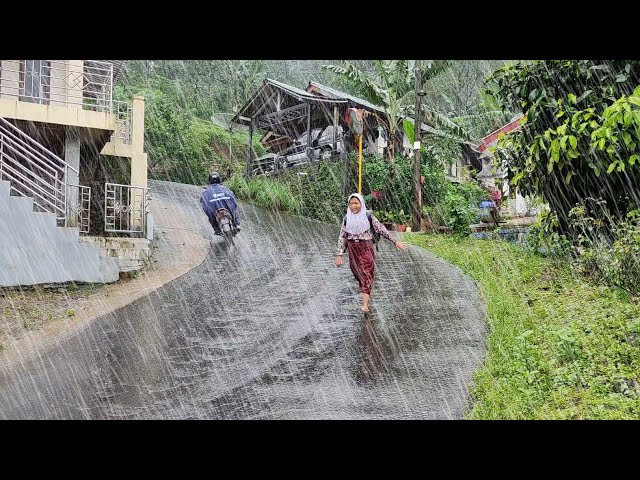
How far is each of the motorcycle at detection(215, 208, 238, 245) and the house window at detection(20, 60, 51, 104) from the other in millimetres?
2510

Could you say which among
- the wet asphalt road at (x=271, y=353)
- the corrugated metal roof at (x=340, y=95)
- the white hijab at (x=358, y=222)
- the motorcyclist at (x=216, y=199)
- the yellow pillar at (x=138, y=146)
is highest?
the corrugated metal roof at (x=340, y=95)

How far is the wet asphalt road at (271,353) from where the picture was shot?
3.93 m

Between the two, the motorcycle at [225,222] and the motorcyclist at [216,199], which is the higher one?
the motorcyclist at [216,199]

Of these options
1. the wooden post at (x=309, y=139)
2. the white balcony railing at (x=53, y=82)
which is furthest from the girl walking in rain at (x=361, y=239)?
the wooden post at (x=309, y=139)

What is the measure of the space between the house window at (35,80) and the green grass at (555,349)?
5.67m

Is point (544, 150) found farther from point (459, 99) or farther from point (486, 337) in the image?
point (459, 99)

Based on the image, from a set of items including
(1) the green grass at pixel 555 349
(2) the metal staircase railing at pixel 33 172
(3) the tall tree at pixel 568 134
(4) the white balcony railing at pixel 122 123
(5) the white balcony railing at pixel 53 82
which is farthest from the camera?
(4) the white balcony railing at pixel 122 123

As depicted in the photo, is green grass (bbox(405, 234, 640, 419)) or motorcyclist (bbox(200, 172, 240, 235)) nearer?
green grass (bbox(405, 234, 640, 419))

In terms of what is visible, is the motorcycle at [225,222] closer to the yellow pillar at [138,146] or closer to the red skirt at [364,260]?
the yellow pillar at [138,146]

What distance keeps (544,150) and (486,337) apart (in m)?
2.44

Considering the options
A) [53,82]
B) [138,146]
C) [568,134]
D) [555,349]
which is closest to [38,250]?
[138,146]

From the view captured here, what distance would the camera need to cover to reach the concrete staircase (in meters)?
6.23

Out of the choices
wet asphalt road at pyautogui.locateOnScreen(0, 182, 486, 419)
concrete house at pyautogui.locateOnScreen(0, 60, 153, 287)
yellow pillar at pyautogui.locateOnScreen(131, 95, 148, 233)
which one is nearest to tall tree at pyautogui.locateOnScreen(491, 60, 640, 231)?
wet asphalt road at pyautogui.locateOnScreen(0, 182, 486, 419)

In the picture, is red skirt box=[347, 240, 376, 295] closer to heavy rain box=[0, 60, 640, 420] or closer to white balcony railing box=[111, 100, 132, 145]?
heavy rain box=[0, 60, 640, 420]
